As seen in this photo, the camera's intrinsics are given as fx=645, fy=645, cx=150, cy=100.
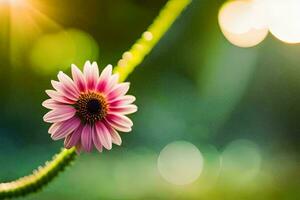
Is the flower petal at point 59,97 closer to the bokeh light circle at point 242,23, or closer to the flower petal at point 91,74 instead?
the flower petal at point 91,74

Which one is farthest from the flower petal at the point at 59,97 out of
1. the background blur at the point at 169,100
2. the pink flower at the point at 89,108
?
the background blur at the point at 169,100

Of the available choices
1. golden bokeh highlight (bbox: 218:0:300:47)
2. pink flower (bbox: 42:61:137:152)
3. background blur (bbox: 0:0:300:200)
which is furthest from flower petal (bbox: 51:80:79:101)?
golden bokeh highlight (bbox: 218:0:300:47)

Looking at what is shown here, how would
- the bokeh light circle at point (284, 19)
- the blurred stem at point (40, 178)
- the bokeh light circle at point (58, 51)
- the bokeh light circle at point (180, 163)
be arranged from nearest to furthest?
the blurred stem at point (40, 178) < the bokeh light circle at point (180, 163) < the bokeh light circle at point (58, 51) < the bokeh light circle at point (284, 19)

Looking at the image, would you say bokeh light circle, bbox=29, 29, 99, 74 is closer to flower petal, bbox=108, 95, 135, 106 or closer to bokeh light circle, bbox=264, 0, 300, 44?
bokeh light circle, bbox=264, 0, 300, 44

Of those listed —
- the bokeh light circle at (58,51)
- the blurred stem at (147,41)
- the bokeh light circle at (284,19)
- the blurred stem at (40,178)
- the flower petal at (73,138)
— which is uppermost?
the bokeh light circle at (284,19)

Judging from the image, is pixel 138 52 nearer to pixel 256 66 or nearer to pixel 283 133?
pixel 283 133

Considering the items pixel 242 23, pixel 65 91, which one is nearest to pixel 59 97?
pixel 65 91
